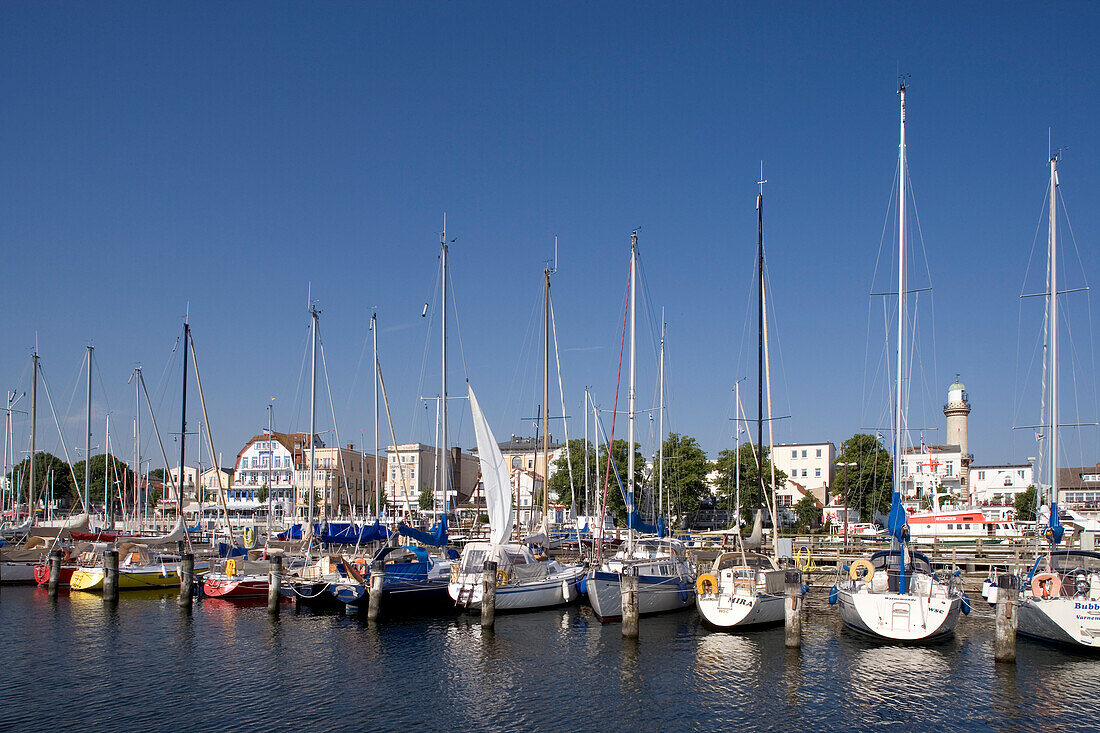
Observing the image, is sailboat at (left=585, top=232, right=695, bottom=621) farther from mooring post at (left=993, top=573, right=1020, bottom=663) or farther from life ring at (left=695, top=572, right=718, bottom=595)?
mooring post at (left=993, top=573, right=1020, bottom=663)

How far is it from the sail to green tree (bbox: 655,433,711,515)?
164 ft

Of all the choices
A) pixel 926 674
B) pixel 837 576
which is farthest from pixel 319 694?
pixel 837 576

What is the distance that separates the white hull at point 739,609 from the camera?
1293 inches

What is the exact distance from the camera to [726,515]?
110 meters

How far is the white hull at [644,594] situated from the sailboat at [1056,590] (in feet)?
44.2

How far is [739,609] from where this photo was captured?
1292 inches

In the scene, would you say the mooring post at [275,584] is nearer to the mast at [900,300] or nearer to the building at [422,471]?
the mast at [900,300]

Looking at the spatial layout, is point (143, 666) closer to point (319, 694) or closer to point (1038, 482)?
point (319, 694)

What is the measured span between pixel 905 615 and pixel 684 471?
63.4m

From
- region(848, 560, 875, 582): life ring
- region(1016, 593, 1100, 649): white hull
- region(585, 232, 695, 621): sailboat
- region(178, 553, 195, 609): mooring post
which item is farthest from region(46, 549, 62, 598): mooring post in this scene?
region(1016, 593, 1100, 649): white hull

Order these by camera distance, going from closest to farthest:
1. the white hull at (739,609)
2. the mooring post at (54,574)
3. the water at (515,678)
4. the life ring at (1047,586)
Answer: the water at (515,678) < the life ring at (1047,586) < the white hull at (739,609) < the mooring post at (54,574)

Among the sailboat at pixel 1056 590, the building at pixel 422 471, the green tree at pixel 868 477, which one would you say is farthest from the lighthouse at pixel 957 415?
the sailboat at pixel 1056 590

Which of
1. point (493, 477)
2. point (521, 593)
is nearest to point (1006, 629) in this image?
point (521, 593)

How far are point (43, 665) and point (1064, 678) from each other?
3216 centimetres
